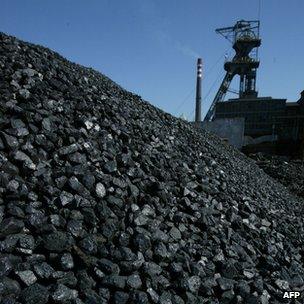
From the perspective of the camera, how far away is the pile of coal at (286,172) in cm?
1753

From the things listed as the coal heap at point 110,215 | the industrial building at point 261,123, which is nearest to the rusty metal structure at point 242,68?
the industrial building at point 261,123

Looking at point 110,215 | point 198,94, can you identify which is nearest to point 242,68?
point 198,94

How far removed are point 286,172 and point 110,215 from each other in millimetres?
16563

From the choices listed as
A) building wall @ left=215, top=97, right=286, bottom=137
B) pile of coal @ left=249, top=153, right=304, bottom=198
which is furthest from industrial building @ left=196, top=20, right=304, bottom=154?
pile of coal @ left=249, top=153, right=304, bottom=198

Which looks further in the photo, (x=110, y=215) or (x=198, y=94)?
(x=198, y=94)

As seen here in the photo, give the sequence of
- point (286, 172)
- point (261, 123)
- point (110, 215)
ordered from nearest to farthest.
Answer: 1. point (110, 215)
2. point (286, 172)
3. point (261, 123)

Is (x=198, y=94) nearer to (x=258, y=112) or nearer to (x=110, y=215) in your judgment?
(x=258, y=112)

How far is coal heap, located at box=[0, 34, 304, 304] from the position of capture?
4277 millimetres

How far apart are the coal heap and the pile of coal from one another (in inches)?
349

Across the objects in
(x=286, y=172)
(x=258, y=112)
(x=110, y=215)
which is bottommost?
(x=110, y=215)

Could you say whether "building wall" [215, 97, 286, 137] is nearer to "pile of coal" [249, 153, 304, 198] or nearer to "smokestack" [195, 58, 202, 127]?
"smokestack" [195, 58, 202, 127]

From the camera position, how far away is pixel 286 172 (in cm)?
1972

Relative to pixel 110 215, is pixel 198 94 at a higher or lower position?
higher

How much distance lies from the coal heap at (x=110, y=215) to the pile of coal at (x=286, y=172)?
29.1ft
